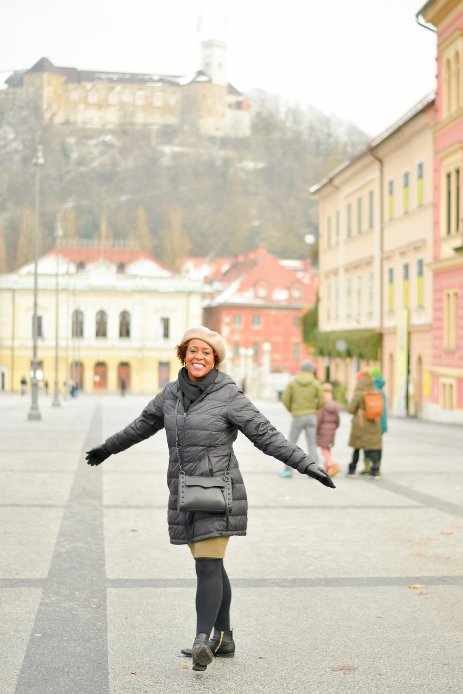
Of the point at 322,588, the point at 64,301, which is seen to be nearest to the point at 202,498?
the point at 322,588

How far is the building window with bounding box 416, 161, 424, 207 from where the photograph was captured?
4300cm

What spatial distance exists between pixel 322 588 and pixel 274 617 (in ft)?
3.54

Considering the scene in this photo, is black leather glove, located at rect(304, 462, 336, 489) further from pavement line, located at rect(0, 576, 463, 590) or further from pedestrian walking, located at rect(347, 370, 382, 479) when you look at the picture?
pedestrian walking, located at rect(347, 370, 382, 479)

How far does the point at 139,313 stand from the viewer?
112688mm

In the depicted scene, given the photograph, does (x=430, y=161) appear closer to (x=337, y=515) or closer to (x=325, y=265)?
(x=325, y=265)

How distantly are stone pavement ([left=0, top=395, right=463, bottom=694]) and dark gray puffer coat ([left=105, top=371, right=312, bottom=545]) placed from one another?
2.45 feet

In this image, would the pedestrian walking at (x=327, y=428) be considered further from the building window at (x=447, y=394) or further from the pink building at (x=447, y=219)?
the building window at (x=447, y=394)

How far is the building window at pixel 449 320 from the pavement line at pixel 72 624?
2752 cm

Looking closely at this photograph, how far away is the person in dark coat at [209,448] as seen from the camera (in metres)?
6.46

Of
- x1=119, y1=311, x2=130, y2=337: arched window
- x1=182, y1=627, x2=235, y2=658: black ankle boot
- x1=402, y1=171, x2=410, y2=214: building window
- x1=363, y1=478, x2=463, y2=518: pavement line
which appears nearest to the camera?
x1=182, y1=627, x2=235, y2=658: black ankle boot

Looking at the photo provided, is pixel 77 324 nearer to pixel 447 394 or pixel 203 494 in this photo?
pixel 447 394

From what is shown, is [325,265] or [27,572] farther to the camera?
[325,265]

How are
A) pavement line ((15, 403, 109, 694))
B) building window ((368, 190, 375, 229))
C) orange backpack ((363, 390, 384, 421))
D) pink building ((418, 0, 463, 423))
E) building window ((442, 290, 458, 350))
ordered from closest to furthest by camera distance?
pavement line ((15, 403, 109, 694))
orange backpack ((363, 390, 384, 421))
pink building ((418, 0, 463, 423))
building window ((442, 290, 458, 350))
building window ((368, 190, 375, 229))

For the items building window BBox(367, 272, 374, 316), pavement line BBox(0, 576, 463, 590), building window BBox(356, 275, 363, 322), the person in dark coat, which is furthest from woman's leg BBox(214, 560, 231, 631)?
building window BBox(356, 275, 363, 322)
